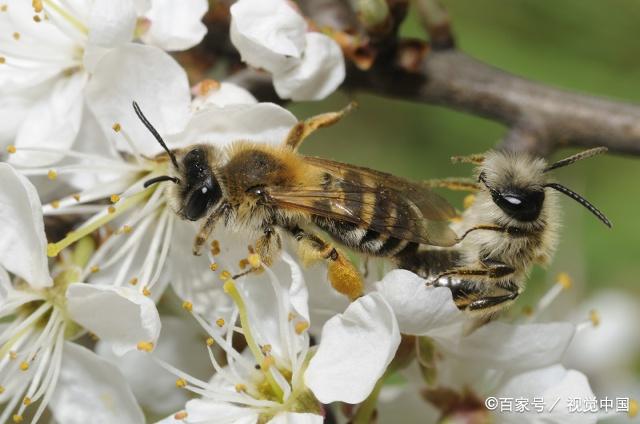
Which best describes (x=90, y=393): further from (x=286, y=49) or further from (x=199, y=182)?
(x=286, y=49)

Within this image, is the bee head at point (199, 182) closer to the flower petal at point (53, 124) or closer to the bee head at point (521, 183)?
the flower petal at point (53, 124)

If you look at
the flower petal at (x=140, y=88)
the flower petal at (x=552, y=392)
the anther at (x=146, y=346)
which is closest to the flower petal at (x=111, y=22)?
the flower petal at (x=140, y=88)

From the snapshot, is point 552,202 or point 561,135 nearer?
point 552,202

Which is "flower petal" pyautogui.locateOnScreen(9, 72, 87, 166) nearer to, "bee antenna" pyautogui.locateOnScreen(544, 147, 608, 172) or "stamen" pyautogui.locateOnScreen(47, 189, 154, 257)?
"stamen" pyautogui.locateOnScreen(47, 189, 154, 257)

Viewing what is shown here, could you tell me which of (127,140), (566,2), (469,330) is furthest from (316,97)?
(566,2)

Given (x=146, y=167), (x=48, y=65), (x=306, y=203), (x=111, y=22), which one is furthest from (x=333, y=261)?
(x=48, y=65)

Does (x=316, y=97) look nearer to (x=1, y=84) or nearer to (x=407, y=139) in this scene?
(x=1, y=84)

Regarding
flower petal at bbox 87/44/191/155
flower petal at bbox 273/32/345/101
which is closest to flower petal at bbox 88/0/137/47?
flower petal at bbox 87/44/191/155
